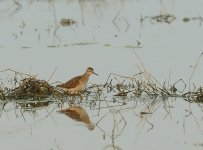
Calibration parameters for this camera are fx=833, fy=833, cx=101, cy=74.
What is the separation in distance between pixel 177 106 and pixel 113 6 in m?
12.7

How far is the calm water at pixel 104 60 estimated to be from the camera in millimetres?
8914

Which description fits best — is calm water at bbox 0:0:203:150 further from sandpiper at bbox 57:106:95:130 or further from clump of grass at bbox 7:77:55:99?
clump of grass at bbox 7:77:55:99

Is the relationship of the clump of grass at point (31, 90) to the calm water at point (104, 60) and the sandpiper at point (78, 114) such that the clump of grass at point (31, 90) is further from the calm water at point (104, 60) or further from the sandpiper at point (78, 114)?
the sandpiper at point (78, 114)

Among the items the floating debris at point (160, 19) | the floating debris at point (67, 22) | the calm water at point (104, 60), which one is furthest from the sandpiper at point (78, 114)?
the floating debris at point (160, 19)

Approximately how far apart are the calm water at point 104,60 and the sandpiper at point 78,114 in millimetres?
89

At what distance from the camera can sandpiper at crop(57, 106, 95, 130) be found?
9.61m

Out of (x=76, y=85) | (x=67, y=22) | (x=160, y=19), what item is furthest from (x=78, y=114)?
(x=160, y=19)

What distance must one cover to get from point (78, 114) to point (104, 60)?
181 inches

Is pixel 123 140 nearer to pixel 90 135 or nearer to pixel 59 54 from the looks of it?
pixel 90 135

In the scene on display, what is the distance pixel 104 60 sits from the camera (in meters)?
14.6

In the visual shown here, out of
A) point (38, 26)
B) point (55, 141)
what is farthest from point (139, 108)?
point (38, 26)

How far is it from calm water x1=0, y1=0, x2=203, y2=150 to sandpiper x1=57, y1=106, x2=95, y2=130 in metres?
0.09

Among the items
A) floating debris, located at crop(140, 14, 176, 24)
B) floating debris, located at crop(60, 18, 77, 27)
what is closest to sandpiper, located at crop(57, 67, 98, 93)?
floating debris, located at crop(60, 18, 77, 27)

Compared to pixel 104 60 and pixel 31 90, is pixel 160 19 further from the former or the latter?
pixel 31 90
